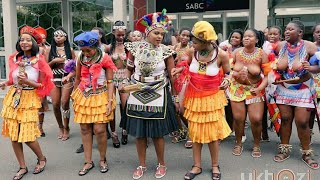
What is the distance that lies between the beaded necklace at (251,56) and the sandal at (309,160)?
1.33 meters

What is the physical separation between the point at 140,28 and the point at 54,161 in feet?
7.16

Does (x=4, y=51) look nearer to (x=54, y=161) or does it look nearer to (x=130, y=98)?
(x=54, y=161)

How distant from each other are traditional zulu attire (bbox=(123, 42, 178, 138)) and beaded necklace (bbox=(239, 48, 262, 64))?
3.65 ft

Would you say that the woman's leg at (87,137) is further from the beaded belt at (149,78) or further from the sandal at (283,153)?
the sandal at (283,153)

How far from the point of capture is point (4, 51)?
36.6 feet

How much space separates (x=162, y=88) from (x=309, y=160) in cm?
211

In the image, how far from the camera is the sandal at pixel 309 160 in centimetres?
423

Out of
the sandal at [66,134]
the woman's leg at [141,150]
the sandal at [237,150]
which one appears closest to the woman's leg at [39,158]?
the woman's leg at [141,150]

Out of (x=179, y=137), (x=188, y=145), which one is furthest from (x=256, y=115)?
(x=179, y=137)

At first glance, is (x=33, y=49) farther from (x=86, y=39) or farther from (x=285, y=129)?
(x=285, y=129)

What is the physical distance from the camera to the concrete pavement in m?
4.12

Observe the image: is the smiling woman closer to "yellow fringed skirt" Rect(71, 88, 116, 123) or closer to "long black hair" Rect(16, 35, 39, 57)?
"long black hair" Rect(16, 35, 39, 57)

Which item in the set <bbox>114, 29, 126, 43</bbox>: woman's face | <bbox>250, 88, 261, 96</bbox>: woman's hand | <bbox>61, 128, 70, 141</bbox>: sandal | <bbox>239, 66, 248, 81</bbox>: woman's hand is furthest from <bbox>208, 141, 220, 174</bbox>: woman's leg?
<bbox>61, 128, 70, 141</bbox>: sandal

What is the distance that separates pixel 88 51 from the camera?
4023 millimetres
